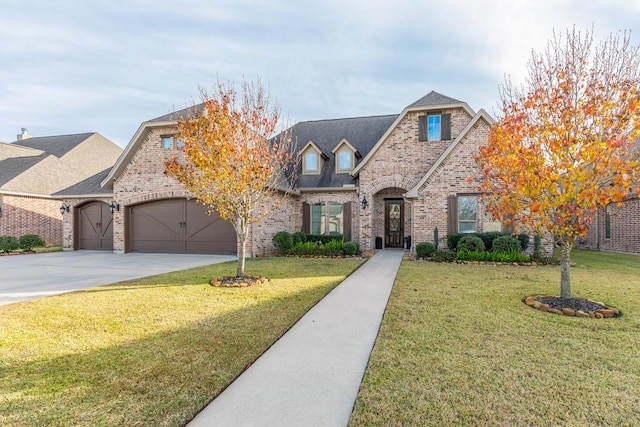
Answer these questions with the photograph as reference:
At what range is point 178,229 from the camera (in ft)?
48.4

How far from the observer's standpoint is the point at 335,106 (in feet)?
82.8

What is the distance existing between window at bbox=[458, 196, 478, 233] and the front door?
371 cm

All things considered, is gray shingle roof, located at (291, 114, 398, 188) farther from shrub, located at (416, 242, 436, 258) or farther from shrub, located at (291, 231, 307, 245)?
shrub, located at (416, 242, 436, 258)

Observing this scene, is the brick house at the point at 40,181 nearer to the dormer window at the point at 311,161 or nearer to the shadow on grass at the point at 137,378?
the dormer window at the point at 311,161

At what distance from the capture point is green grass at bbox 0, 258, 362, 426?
272cm

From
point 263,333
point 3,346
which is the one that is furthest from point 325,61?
point 3,346

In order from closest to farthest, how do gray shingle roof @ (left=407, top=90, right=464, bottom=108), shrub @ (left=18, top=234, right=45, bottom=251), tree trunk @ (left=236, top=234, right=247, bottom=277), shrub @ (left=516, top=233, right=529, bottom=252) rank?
tree trunk @ (left=236, top=234, right=247, bottom=277) < shrub @ (left=516, top=233, right=529, bottom=252) < gray shingle roof @ (left=407, top=90, right=464, bottom=108) < shrub @ (left=18, top=234, right=45, bottom=251)

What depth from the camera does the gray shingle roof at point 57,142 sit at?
25.0 meters

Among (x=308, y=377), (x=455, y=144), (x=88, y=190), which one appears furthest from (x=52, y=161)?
(x=308, y=377)

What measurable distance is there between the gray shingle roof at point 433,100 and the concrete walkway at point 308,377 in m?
11.6

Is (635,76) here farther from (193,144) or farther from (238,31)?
(238,31)

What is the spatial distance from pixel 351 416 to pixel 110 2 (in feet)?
39.0

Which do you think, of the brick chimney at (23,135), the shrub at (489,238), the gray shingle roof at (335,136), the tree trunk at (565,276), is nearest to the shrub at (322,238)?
the gray shingle roof at (335,136)

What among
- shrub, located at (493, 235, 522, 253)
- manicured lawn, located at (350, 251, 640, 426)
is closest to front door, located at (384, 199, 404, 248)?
shrub, located at (493, 235, 522, 253)
